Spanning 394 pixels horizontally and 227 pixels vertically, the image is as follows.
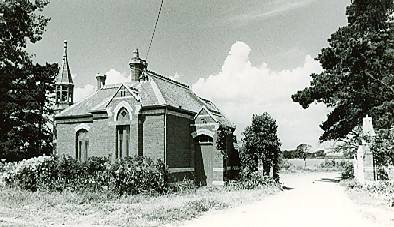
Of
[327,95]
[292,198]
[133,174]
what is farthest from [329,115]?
[133,174]

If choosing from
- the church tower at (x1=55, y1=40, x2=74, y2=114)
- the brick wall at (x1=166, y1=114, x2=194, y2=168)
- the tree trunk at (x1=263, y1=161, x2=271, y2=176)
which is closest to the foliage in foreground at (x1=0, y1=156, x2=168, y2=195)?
the brick wall at (x1=166, y1=114, x2=194, y2=168)

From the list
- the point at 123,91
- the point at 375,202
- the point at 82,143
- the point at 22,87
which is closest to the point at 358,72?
the point at 375,202

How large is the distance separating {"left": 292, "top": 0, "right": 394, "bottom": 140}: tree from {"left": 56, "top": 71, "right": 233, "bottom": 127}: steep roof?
30.5 ft

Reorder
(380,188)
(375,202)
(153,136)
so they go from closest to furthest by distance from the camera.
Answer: (375,202)
(380,188)
(153,136)

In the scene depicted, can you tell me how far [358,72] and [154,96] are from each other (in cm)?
1695

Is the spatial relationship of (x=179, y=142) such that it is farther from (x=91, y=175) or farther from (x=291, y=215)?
(x=291, y=215)

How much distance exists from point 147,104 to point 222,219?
13713mm

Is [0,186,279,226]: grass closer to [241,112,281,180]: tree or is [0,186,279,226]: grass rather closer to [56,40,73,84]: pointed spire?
[241,112,281,180]: tree

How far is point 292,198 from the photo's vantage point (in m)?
20.8

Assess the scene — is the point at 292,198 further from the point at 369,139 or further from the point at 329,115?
the point at 329,115

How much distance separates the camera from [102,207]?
1702cm

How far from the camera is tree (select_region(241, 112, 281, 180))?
85.2 feet

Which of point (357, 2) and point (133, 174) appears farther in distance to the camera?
point (357, 2)

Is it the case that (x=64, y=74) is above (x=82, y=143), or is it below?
above
